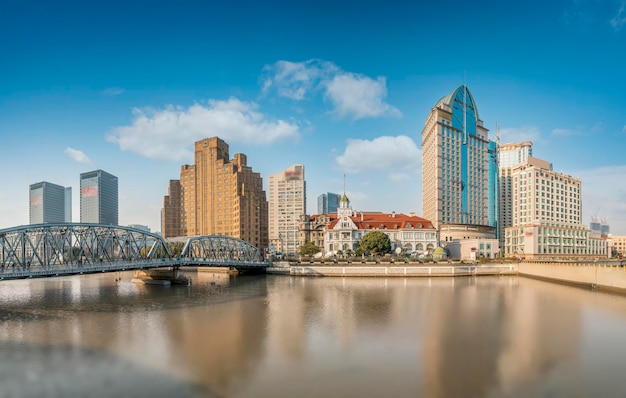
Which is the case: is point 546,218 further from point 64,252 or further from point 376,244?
point 64,252

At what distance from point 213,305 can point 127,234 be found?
1016 inches

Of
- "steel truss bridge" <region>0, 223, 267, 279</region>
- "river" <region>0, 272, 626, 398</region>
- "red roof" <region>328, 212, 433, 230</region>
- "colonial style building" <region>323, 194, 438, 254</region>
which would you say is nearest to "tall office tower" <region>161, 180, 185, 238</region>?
"colonial style building" <region>323, 194, 438, 254</region>

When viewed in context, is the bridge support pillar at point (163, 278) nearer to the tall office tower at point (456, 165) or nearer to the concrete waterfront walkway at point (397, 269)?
the concrete waterfront walkway at point (397, 269)

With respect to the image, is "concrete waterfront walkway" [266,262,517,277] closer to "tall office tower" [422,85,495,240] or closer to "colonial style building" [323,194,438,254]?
"colonial style building" [323,194,438,254]

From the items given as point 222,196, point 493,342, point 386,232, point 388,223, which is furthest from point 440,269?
point 222,196

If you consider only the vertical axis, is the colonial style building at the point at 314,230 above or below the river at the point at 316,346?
above

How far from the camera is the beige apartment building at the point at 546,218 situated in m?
117

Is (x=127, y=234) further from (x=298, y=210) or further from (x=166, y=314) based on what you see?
(x=298, y=210)

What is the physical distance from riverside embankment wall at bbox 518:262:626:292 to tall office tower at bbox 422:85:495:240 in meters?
49.9

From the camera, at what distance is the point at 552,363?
27.4 metres

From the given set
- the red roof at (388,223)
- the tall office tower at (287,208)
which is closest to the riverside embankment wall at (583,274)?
the red roof at (388,223)

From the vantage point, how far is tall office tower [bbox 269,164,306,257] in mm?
182375

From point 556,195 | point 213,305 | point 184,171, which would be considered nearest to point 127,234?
point 213,305

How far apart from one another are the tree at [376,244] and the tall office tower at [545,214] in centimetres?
5051
